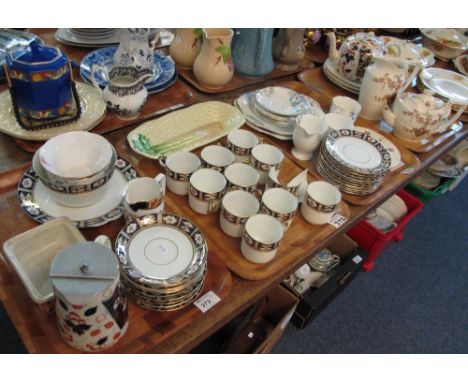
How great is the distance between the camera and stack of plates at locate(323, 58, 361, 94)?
140 cm

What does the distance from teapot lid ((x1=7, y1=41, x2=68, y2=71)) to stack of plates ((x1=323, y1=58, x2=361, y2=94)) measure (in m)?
0.90

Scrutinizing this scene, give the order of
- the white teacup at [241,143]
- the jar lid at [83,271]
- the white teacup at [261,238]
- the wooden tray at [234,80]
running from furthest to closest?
1. the wooden tray at [234,80]
2. the white teacup at [241,143]
3. the white teacup at [261,238]
4. the jar lid at [83,271]

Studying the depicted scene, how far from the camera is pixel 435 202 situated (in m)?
2.21

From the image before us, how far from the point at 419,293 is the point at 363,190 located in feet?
3.16

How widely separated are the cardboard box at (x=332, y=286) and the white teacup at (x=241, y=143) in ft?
2.08

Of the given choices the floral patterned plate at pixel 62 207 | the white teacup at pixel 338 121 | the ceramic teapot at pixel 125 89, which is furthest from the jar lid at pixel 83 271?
the white teacup at pixel 338 121

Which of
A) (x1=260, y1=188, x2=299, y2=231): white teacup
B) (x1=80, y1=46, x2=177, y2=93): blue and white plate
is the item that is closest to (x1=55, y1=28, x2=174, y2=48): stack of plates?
(x1=80, y1=46, x2=177, y2=93): blue and white plate

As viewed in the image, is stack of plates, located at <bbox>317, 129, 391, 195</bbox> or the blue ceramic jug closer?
stack of plates, located at <bbox>317, 129, 391, 195</bbox>

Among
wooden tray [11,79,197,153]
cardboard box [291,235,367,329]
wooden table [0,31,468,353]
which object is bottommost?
cardboard box [291,235,367,329]

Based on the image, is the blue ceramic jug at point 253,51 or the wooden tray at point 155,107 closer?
the wooden tray at point 155,107

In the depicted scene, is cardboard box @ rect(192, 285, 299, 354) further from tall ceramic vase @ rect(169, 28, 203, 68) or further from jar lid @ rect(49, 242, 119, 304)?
tall ceramic vase @ rect(169, 28, 203, 68)

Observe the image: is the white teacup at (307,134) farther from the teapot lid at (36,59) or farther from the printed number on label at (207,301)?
the teapot lid at (36,59)

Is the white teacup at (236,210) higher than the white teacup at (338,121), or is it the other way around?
the white teacup at (338,121)

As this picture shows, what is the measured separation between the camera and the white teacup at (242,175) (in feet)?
3.06
